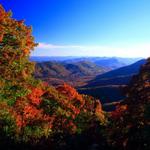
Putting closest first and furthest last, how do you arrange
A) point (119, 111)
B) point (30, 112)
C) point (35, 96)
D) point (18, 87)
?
point (18, 87) → point (119, 111) → point (30, 112) → point (35, 96)

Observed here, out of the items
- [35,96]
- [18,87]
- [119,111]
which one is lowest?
[119,111]

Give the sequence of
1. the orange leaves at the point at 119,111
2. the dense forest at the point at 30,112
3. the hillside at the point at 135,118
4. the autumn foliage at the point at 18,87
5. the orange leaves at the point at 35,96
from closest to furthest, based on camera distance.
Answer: the hillside at the point at 135,118 < the dense forest at the point at 30,112 < the autumn foliage at the point at 18,87 < the orange leaves at the point at 119,111 < the orange leaves at the point at 35,96

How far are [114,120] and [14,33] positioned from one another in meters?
14.5

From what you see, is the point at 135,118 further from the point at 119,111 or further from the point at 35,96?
the point at 35,96

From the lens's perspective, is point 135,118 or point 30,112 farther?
point 30,112

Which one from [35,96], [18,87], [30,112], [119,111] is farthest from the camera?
[35,96]

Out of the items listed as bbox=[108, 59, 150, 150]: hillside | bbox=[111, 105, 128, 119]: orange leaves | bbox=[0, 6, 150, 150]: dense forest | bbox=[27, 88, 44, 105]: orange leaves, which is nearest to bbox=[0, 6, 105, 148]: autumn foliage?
bbox=[0, 6, 150, 150]: dense forest

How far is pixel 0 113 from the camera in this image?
102 ft

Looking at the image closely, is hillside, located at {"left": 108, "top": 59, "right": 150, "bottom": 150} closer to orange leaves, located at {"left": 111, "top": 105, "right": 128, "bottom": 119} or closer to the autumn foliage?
orange leaves, located at {"left": 111, "top": 105, "right": 128, "bottom": 119}

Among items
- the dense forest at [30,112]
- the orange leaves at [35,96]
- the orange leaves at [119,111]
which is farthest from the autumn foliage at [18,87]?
the orange leaves at [119,111]

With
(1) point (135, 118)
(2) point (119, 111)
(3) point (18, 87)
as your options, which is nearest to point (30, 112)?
(3) point (18, 87)

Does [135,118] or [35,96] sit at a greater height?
[135,118]

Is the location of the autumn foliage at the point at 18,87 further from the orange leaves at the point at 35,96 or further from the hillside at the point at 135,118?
the hillside at the point at 135,118

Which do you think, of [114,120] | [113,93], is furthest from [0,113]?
[113,93]
